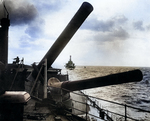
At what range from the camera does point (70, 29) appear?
214 inches

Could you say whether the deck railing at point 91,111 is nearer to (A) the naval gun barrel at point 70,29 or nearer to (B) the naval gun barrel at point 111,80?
(B) the naval gun barrel at point 111,80

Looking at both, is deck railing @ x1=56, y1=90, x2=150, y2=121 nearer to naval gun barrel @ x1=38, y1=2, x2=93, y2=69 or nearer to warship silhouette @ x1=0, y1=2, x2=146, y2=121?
warship silhouette @ x1=0, y1=2, x2=146, y2=121

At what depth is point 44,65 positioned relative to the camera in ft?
20.1

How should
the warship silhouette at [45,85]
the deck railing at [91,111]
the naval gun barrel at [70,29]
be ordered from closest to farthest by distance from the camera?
the warship silhouette at [45,85]
the naval gun barrel at [70,29]
the deck railing at [91,111]

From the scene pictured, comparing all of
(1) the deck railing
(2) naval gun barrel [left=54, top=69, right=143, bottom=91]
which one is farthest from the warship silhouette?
(1) the deck railing

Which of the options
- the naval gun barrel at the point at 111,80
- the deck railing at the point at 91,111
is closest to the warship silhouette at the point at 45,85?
the naval gun barrel at the point at 111,80

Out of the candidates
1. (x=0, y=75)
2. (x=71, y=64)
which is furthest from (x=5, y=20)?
(x=71, y=64)

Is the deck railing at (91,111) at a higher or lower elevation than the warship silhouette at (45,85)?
lower

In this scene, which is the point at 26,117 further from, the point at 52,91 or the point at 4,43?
the point at 4,43

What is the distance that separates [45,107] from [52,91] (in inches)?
42.3

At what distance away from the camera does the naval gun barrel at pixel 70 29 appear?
5173 millimetres

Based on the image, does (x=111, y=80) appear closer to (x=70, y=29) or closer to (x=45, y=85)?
(x=70, y=29)

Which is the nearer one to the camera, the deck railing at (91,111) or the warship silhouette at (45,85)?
the warship silhouette at (45,85)

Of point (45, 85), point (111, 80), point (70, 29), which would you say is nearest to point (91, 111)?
point (45, 85)
